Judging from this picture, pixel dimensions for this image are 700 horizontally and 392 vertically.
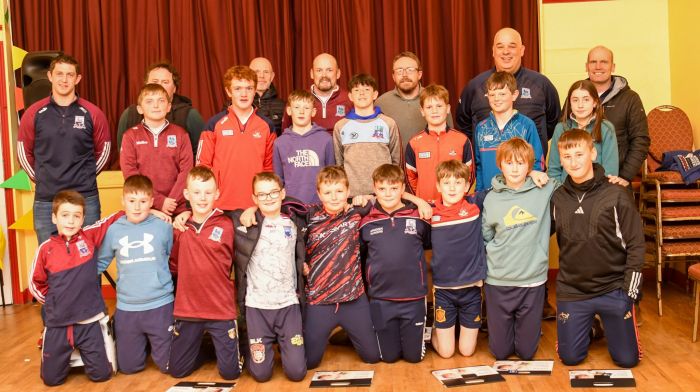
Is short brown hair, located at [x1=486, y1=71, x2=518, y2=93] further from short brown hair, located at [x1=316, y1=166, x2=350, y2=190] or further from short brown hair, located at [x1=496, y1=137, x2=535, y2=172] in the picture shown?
short brown hair, located at [x1=316, y1=166, x2=350, y2=190]

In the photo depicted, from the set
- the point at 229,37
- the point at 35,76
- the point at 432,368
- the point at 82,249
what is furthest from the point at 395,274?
the point at 35,76

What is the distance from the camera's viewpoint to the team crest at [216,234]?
3838 mm

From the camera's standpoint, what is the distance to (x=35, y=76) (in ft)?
17.2

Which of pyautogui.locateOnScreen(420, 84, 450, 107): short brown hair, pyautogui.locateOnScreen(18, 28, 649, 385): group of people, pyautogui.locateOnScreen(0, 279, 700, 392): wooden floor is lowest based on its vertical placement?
pyautogui.locateOnScreen(0, 279, 700, 392): wooden floor

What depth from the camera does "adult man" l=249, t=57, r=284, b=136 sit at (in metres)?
5.08

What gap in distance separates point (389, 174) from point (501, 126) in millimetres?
832

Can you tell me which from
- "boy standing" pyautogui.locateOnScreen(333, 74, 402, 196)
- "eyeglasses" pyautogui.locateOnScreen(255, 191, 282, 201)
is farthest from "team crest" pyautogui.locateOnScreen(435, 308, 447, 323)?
"eyeglasses" pyautogui.locateOnScreen(255, 191, 282, 201)

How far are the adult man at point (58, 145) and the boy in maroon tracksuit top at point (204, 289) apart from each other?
0.94 m

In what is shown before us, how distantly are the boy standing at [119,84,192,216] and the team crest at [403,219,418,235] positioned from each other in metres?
1.37

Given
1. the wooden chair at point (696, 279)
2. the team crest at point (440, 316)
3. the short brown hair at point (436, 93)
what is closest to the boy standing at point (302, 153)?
the short brown hair at point (436, 93)

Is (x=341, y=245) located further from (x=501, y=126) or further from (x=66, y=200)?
(x=66, y=200)

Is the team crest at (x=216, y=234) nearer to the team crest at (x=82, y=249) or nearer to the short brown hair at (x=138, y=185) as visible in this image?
the short brown hair at (x=138, y=185)

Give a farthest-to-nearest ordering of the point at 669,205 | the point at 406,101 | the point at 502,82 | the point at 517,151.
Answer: the point at 669,205 < the point at 406,101 < the point at 502,82 < the point at 517,151

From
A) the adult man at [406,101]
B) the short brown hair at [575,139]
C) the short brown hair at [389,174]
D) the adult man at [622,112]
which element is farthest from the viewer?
the adult man at [406,101]
